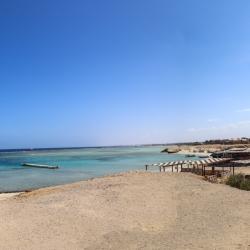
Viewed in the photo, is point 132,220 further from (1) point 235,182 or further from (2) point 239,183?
(1) point 235,182

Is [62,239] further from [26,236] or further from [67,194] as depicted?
[67,194]

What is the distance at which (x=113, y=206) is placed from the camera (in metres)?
16.0

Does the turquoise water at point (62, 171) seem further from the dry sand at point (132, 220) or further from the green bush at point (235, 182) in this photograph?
the green bush at point (235, 182)

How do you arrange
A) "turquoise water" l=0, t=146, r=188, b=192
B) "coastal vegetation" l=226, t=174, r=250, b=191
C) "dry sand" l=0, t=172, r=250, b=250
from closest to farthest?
1. "dry sand" l=0, t=172, r=250, b=250
2. "coastal vegetation" l=226, t=174, r=250, b=191
3. "turquoise water" l=0, t=146, r=188, b=192

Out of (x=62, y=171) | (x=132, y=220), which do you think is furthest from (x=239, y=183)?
(x=62, y=171)

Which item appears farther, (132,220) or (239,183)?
(239,183)

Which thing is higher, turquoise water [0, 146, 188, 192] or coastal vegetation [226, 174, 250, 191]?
coastal vegetation [226, 174, 250, 191]

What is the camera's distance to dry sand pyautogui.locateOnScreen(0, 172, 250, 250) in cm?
1128

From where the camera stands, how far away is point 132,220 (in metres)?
13.7

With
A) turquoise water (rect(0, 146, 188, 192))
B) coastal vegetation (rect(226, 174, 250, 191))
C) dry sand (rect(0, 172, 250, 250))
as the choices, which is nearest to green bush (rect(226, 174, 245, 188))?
coastal vegetation (rect(226, 174, 250, 191))

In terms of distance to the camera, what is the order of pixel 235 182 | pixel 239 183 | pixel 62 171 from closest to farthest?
1. pixel 239 183
2. pixel 235 182
3. pixel 62 171

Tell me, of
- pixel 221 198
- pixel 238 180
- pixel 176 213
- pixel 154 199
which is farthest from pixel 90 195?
pixel 238 180

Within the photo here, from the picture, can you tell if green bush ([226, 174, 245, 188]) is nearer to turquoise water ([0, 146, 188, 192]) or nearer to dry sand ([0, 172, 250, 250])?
dry sand ([0, 172, 250, 250])

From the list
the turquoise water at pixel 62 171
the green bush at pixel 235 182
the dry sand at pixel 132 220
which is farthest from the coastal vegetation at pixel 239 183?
the turquoise water at pixel 62 171
